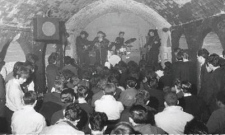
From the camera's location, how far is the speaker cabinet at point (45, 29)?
28.2ft

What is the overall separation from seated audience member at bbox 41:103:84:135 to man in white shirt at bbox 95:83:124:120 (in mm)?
1060

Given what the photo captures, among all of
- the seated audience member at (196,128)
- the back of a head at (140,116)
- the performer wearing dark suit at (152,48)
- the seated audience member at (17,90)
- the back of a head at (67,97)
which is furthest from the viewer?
the performer wearing dark suit at (152,48)

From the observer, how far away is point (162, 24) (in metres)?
11.6

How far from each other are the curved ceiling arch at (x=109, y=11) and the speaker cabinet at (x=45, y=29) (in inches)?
69.3

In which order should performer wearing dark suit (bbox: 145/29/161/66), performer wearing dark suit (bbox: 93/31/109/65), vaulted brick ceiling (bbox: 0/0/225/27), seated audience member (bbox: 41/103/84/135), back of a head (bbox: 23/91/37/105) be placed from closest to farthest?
seated audience member (bbox: 41/103/84/135)
back of a head (bbox: 23/91/37/105)
vaulted brick ceiling (bbox: 0/0/225/27)
performer wearing dark suit (bbox: 93/31/109/65)
performer wearing dark suit (bbox: 145/29/161/66)

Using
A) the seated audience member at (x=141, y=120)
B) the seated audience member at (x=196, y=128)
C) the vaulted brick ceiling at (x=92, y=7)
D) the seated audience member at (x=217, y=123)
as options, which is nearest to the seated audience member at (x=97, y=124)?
the seated audience member at (x=141, y=120)

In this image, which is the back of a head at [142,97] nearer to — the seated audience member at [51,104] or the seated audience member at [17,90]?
the seated audience member at [51,104]

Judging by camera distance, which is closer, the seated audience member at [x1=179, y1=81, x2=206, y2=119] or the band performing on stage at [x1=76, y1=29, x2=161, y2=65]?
the seated audience member at [x1=179, y1=81, x2=206, y2=119]

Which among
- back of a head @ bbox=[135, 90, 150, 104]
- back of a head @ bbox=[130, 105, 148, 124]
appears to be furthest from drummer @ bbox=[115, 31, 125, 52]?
back of a head @ bbox=[130, 105, 148, 124]

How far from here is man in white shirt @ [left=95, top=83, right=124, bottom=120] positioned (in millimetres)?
4309

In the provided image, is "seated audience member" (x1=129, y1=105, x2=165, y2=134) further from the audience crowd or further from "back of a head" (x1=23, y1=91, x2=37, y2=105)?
"back of a head" (x1=23, y1=91, x2=37, y2=105)

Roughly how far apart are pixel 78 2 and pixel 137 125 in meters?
7.48

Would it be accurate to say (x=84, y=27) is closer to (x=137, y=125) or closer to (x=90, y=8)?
(x=90, y=8)

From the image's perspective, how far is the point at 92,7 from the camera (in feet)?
35.5
